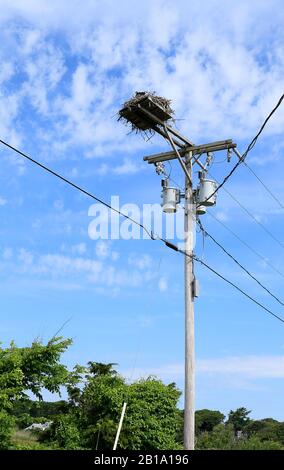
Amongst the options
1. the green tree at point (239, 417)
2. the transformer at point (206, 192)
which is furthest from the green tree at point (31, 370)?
the green tree at point (239, 417)

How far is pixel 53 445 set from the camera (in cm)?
1861

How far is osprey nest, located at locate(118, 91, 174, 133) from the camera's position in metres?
11.0

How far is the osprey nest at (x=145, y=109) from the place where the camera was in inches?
434

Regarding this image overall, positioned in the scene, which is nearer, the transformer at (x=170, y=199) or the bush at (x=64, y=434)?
the transformer at (x=170, y=199)

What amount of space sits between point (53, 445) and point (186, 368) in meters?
10.1

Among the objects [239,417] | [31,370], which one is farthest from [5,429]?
[239,417]

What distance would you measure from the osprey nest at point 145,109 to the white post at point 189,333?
4.37 feet

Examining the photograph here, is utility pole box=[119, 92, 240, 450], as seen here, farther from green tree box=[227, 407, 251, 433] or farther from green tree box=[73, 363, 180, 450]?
green tree box=[227, 407, 251, 433]

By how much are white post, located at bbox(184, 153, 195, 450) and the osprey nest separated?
133cm

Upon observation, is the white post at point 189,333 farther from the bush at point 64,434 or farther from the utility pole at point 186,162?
the bush at point 64,434

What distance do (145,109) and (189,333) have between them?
→ 171 inches

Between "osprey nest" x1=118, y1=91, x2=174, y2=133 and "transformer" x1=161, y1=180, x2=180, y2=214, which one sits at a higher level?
"osprey nest" x1=118, y1=91, x2=174, y2=133

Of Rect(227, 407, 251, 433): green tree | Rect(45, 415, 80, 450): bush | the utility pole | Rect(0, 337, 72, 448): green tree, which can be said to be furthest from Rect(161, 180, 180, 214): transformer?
Rect(227, 407, 251, 433): green tree
